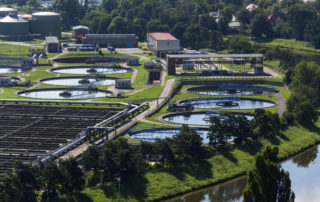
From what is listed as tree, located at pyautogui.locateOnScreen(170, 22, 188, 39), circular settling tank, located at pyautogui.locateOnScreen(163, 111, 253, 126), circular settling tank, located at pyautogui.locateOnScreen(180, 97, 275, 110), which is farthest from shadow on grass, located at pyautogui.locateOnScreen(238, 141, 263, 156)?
tree, located at pyautogui.locateOnScreen(170, 22, 188, 39)

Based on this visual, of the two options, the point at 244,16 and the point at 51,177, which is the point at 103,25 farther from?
the point at 51,177

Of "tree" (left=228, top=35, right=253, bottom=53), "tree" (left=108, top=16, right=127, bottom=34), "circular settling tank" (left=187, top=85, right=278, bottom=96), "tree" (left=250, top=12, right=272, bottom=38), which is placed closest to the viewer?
"circular settling tank" (left=187, top=85, right=278, bottom=96)

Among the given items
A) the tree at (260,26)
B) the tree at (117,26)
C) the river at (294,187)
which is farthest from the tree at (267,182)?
the tree at (117,26)

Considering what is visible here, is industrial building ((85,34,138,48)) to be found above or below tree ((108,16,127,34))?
below

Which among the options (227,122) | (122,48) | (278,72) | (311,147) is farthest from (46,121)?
(122,48)

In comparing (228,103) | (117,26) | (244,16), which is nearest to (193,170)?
(228,103)

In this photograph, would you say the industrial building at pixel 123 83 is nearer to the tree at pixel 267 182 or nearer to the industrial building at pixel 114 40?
the industrial building at pixel 114 40

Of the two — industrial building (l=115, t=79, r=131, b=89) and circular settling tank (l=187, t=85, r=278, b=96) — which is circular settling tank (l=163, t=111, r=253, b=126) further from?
industrial building (l=115, t=79, r=131, b=89)
